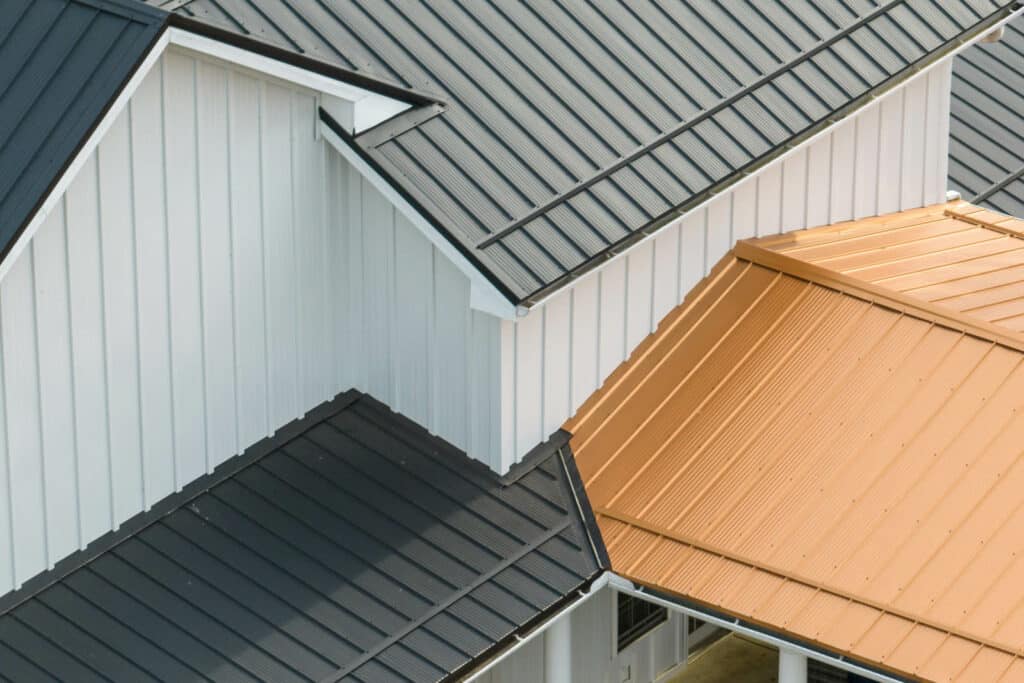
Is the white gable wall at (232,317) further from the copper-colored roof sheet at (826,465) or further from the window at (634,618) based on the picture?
the window at (634,618)

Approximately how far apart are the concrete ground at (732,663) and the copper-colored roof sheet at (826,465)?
156 inches

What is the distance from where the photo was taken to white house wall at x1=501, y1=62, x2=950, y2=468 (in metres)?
18.6

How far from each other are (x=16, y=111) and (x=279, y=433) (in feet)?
13.6

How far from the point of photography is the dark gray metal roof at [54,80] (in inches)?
606

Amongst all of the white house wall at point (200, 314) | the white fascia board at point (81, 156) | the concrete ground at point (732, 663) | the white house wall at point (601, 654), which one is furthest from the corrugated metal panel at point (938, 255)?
the white fascia board at point (81, 156)

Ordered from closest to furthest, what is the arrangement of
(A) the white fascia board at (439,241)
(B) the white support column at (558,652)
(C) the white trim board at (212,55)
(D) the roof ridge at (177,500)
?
(C) the white trim board at (212,55)
(D) the roof ridge at (177,500)
(A) the white fascia board at (439,241)
(B) the white support column at (558,652)

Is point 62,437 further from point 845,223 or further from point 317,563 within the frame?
point 845,223

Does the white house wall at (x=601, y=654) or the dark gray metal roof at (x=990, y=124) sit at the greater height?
the dark gray metal roof at (x=990, y=124)

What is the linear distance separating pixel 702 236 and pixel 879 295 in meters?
1.81

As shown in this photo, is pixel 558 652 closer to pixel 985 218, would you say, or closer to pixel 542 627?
pixel 542 627

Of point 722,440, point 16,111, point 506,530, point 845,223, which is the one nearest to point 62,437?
point 16,111

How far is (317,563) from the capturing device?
57.5ft

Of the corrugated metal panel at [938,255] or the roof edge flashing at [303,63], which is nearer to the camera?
the roof edge flashing at [303,63]

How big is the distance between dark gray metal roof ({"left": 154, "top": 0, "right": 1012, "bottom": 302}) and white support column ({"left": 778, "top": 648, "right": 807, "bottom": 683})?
3.92 m
